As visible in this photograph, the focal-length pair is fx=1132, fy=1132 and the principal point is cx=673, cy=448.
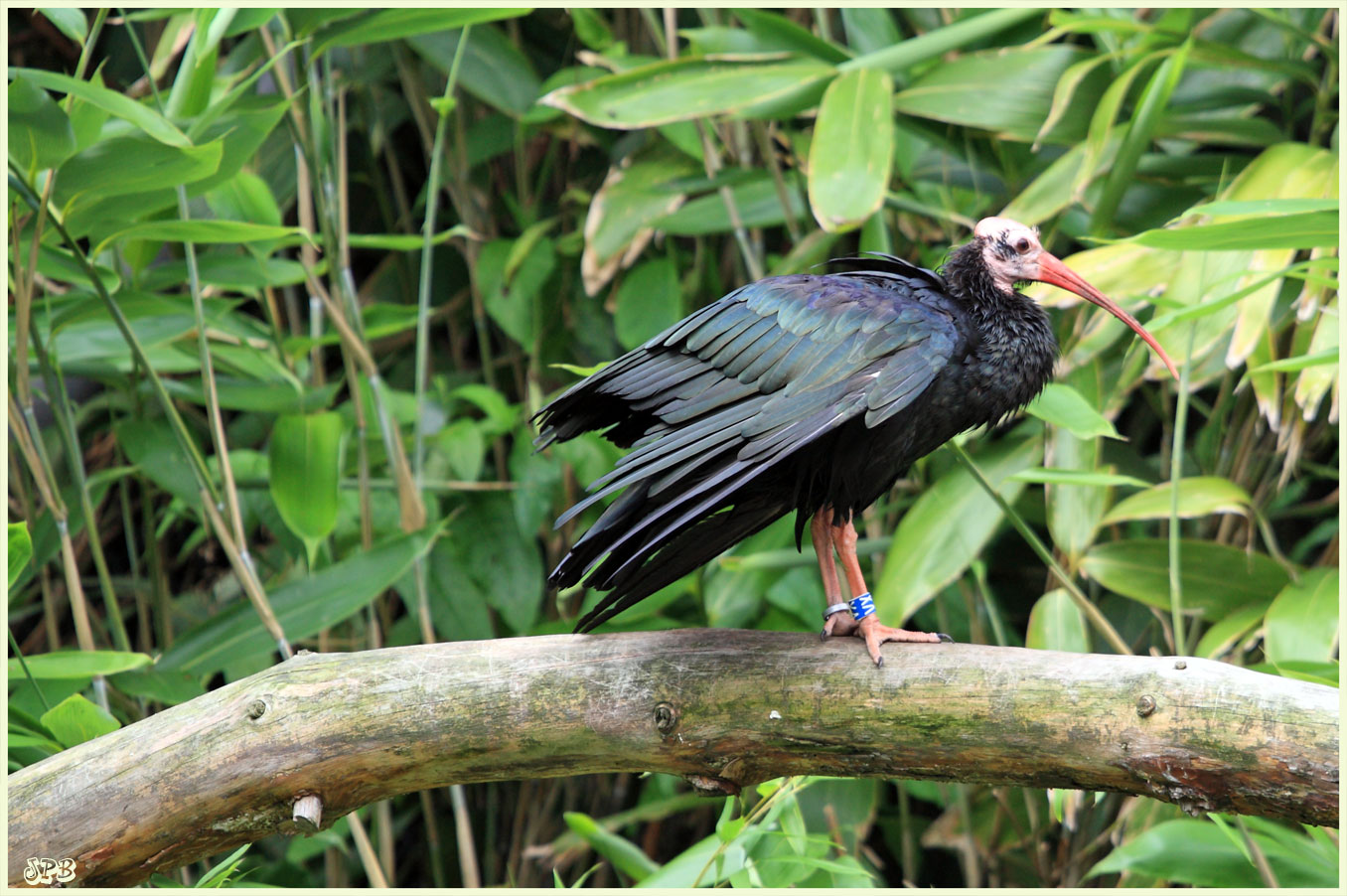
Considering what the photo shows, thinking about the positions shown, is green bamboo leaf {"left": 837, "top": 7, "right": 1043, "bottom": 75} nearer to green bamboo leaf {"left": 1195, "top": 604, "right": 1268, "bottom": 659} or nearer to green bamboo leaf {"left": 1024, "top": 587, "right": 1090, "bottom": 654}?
green bamboo leaf {"left": 1024, "top": 587, "right": 1090, "bottom": 654}

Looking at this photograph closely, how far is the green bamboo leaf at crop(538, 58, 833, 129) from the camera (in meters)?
2.36

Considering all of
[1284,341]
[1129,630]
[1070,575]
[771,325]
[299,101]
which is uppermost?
[299,101]

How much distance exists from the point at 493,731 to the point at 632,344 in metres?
1.48

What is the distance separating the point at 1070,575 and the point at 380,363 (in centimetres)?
214

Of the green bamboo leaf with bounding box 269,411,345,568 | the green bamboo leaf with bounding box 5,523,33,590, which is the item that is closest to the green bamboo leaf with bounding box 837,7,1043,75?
the green bamboo leaf with bounding box 269,411,345,568

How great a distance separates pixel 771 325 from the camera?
61.9 inches

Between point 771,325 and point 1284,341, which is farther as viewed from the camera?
point 1284,341

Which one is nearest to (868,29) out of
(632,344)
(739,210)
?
(739,210)

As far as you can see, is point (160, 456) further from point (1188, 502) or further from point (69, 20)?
point (1188, 502)

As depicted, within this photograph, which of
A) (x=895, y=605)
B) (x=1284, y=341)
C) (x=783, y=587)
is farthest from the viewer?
(x=783, y=587)

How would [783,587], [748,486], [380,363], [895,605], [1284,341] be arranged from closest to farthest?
[748,486] < [895,605] < [1284,341] < [783,587] < [380,363]

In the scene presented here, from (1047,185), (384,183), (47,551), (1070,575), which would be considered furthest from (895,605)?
(384,183)

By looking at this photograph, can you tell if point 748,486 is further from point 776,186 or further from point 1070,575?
point 776,186

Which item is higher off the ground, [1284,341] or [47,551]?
[1284,341]
